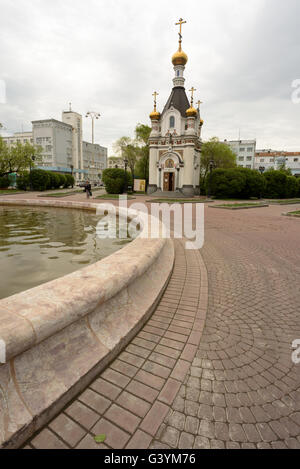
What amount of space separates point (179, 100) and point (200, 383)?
37.9m

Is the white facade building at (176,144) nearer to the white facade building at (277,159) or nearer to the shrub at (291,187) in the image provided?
the shrub at (291,187)

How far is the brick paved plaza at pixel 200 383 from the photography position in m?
1.64

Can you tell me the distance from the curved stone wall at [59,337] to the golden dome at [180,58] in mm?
40168

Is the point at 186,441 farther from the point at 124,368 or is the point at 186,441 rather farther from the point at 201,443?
the point at 124,368

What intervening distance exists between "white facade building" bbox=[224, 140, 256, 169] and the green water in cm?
8794

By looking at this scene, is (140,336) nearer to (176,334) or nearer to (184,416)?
(176,334)

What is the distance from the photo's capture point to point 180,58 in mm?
32875

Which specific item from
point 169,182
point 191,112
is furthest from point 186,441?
point 191,112

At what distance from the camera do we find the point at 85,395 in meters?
1.92

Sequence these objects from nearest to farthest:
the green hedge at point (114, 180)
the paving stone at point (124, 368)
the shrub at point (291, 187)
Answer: the paving stone at point (124, 368)
the green hedge at point (114, 180)
the shrub at point (291, 187)

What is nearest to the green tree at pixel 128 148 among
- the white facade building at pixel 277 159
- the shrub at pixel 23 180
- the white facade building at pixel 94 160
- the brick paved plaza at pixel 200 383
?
the shrub at pixel 23 180

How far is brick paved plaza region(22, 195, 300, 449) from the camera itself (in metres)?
1.64

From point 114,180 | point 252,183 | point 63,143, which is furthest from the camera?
point 63,143

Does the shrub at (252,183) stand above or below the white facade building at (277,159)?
below
